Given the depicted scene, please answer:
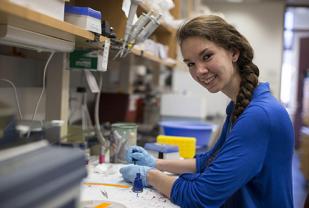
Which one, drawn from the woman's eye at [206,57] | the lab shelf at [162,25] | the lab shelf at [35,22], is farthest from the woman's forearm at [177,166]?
the lab shelf at [162,25]

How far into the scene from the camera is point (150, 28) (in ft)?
5.35

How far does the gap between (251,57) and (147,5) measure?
0.70m

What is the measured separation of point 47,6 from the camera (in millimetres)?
953

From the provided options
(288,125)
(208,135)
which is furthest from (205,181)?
(208,135)

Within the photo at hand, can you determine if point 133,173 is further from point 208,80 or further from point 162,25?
point 162,25

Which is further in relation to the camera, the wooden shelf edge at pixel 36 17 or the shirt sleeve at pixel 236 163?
the shirt sleeve at pixel 236 163

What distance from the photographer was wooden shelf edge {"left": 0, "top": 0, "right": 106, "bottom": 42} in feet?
2.43

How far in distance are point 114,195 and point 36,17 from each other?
66 cm

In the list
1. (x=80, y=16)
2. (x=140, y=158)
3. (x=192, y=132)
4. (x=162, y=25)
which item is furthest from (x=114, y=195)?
(x=162, y=25)

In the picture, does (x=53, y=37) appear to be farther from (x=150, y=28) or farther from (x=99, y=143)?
(x=99, y=143)

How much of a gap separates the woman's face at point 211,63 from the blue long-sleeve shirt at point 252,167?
136 millimetres

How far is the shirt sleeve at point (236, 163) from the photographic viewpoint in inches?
41.4

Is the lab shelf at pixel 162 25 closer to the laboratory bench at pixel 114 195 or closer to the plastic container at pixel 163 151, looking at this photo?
the plastic container at pixel 163 151

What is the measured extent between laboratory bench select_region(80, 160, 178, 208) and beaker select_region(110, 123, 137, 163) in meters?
0.21
